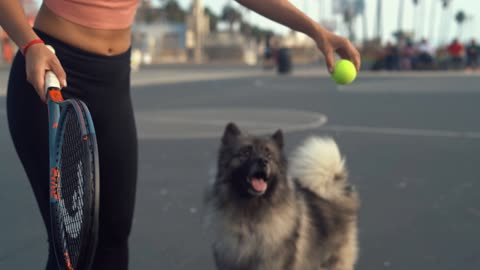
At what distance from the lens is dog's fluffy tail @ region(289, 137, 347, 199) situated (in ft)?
12.6

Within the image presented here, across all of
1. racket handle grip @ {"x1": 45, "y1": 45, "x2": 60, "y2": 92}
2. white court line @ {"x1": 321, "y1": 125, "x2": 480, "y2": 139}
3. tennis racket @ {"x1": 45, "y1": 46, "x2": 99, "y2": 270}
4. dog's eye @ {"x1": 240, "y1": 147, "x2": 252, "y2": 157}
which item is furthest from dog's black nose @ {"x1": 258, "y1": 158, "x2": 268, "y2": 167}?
white court line @ {"x1": 321, "y1": 125, "x2": 480, "y2": 139}

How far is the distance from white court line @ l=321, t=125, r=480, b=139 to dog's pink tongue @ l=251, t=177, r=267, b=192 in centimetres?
714

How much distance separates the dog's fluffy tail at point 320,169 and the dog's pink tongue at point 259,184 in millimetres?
539

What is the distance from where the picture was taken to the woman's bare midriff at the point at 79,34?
224 cm

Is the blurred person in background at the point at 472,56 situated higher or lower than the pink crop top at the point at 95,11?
lower

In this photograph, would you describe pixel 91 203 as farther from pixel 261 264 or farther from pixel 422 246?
pixel 422 246

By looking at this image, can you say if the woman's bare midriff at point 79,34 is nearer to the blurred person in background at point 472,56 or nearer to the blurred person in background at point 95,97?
the blurred person in background at point 95,97

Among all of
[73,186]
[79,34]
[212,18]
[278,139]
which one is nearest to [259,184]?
[278,139]

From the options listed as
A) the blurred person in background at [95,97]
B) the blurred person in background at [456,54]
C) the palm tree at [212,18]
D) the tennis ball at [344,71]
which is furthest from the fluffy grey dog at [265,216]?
the palm tree at [212,18]

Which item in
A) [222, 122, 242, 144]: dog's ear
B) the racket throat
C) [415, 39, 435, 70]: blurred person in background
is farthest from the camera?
[415, 39, 435, 70]: blurred person in background

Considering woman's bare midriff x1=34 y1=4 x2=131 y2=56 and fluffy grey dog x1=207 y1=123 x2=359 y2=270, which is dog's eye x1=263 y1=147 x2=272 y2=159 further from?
woman's bare midriff x1=34 y1=4 x2=131 y2=56

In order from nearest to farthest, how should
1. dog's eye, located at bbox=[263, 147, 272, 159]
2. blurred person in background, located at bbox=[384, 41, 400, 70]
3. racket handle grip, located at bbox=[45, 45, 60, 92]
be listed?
1. racket handle grip, located at bbox=[45, 45, 60, 92]
2. dog's eye, located at bbox=[263, 147, 272, 159]
3. blurred person in background, located at bbox=[384, 41, 400, 70]

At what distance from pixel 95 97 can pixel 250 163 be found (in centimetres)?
131

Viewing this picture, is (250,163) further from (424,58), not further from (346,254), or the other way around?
(424,58)
